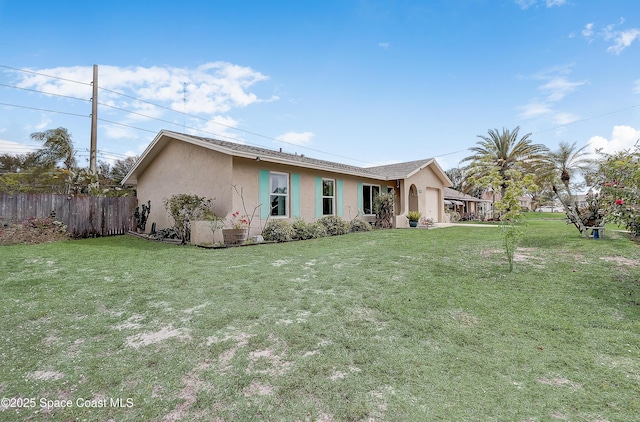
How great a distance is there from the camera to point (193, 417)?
206 centimetres

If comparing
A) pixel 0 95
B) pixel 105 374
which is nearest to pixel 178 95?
pixel 0 95

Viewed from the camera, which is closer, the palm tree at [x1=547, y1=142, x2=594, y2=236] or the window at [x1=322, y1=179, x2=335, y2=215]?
the window at [x1=322, y1=179, x2=335, y2=215]

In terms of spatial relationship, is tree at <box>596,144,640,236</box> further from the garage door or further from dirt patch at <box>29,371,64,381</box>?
the garage door

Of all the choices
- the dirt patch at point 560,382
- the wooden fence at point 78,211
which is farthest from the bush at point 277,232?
the dirt patch at point 560,382

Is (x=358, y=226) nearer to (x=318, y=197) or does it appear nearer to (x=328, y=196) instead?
(x=328, y=196)

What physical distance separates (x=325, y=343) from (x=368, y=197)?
46.6 feet

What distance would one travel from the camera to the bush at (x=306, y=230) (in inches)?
461

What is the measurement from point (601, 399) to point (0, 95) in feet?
85.1

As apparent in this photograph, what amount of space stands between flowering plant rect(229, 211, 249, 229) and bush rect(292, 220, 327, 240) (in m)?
1.98

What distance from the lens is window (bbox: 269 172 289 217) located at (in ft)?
39.1

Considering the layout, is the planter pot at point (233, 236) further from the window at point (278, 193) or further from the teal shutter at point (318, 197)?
the teal shutter at point (318, 197)

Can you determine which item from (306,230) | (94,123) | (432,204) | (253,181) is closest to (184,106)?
(94,123)

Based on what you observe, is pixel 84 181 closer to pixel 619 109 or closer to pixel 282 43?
pixel 282 43

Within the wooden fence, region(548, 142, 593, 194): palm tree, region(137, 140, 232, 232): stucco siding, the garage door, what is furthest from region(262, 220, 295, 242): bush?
region(548, 142, 593, 194): palm tree
